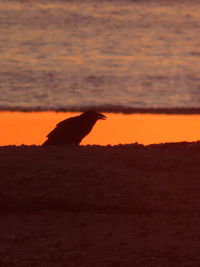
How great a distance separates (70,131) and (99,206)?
3463 mm

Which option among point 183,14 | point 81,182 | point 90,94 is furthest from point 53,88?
point 183,14

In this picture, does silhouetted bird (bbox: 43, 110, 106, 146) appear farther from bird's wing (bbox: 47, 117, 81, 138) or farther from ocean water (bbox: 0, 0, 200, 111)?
ocean water (bbox: 0, 0, 200, 111)

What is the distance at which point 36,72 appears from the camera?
83.6 ft

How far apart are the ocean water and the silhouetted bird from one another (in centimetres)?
747

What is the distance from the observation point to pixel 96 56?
93.4 ft

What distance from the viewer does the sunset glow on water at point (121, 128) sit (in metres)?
16.1

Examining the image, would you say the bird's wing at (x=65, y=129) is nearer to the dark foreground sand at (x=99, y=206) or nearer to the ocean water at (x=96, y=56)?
the dark foreground sand at (x=99, y=206)

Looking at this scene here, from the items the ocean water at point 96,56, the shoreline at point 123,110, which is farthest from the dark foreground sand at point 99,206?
the ocean water at point 96,56

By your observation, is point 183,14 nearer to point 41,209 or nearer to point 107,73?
point 107,73

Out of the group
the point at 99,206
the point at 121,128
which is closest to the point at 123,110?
the point at 121,128

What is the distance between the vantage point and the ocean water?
75.5ft

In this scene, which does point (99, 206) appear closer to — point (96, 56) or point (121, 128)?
point (121, 128)

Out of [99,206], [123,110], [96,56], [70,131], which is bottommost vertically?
[99,206]

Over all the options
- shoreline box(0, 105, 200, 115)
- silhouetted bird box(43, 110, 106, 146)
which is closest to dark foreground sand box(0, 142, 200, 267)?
silhouetted bird box(43, 110, 106, 146)
